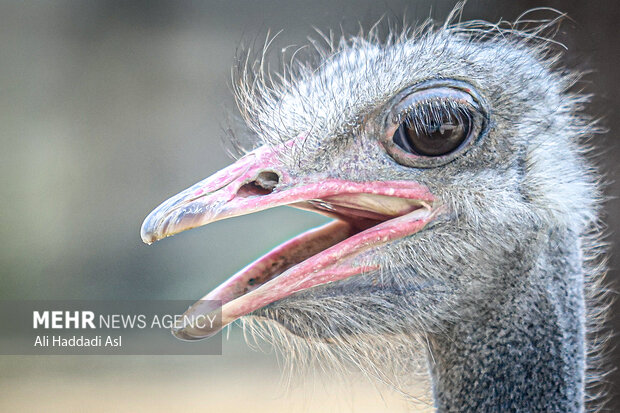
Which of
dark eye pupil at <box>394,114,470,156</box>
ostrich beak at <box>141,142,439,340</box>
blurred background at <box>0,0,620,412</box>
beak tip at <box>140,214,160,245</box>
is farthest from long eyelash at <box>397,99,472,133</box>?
blurred background at <box>0,0,620,412</box>

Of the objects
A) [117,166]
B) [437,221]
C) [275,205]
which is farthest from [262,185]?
[117,166]

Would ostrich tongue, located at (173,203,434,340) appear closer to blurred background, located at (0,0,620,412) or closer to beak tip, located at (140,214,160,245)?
beak tip, located at (140,214,160,245)

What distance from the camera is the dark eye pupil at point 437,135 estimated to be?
3.90 ft

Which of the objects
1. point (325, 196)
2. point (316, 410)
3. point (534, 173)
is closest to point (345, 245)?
point (325, 196)

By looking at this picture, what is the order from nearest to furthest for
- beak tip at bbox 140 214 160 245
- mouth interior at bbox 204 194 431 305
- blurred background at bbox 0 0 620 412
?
1. beak tip at bbox 140 214 160 245
2. mouth interior at bbox 204 194 431 305
3. blurred background at bbox 0 0 620 412

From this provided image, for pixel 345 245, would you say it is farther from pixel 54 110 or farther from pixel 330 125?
pixel 54 110

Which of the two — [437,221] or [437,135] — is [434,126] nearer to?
[437,135]

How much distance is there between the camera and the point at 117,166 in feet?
10.8

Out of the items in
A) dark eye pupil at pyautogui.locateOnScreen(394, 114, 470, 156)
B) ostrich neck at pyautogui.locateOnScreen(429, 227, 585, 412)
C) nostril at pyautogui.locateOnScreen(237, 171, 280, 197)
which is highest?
dark eye pupil at pyautogui.locateOnScreen(394, 114, 470, 156)

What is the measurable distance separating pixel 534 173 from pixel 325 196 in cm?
37

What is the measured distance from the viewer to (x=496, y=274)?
1221 mm

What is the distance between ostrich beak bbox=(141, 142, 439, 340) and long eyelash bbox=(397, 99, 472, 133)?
0.35 ft

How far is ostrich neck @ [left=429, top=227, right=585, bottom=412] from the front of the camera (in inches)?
48.4

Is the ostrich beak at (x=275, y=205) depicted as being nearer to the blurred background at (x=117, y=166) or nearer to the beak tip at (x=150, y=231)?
the beak tip at (x=150, y=231)
